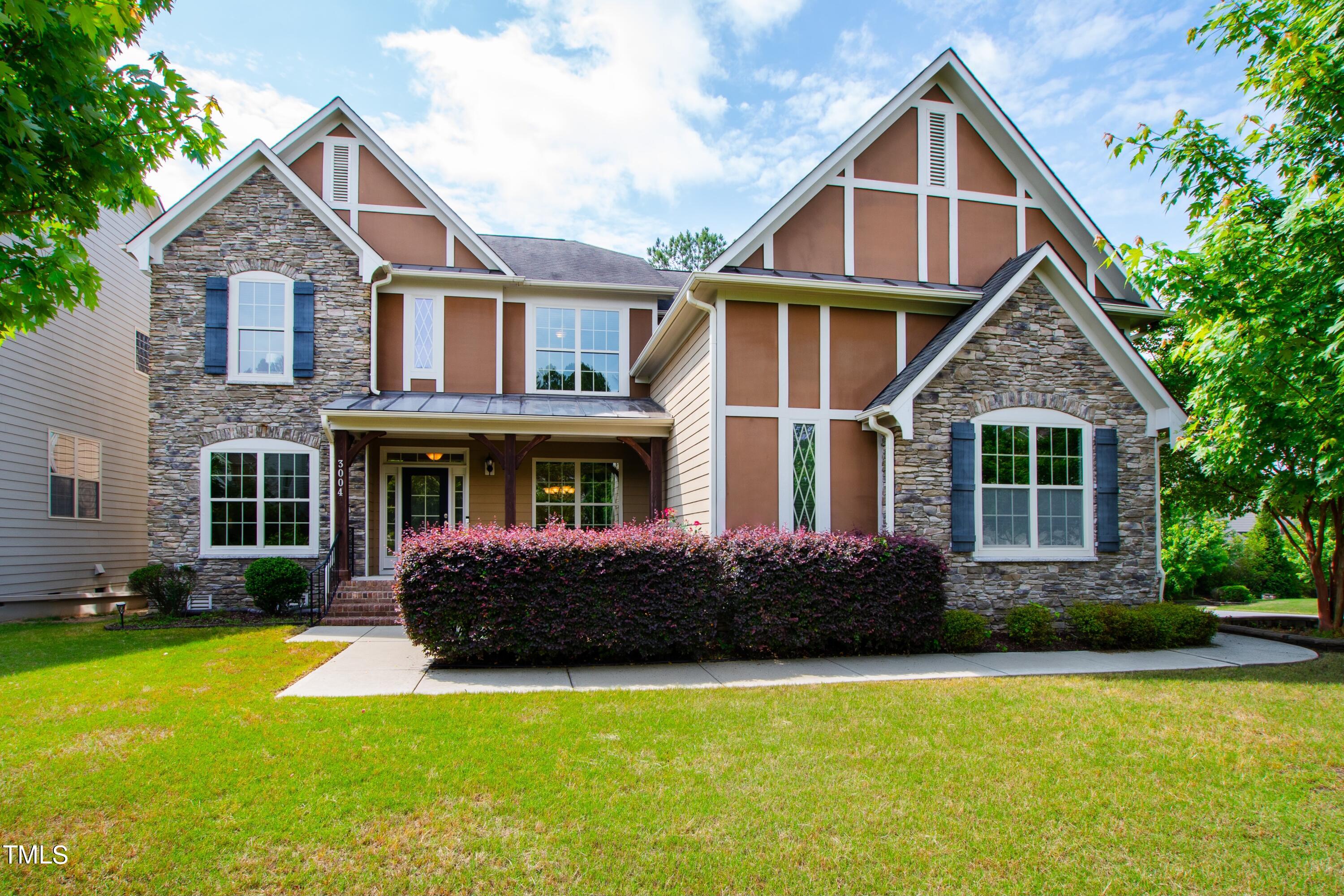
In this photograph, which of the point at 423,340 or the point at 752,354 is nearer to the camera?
the point at 752,354

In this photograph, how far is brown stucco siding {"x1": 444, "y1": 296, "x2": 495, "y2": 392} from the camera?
44.6 feet

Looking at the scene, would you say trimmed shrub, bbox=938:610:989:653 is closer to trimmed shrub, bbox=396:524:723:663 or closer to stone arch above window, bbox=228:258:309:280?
trimmed shrub, bbox=396:524:723:663

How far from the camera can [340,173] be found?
13656 millimetres

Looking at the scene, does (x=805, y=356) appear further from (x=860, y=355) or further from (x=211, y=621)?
(x=211, y=621)

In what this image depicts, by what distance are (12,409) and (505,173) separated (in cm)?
920

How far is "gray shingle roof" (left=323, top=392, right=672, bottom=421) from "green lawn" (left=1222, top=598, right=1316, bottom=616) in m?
13.0

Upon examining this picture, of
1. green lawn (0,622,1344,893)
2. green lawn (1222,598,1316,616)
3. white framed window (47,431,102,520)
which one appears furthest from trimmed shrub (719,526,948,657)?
white framed window (47,431,102,520)

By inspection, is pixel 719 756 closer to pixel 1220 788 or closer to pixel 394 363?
pixel 1220 788

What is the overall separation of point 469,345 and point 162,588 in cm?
643

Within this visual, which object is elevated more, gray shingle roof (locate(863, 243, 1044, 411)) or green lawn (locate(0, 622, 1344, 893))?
gray shingle roof (locate(863, 243, 1044, 411))

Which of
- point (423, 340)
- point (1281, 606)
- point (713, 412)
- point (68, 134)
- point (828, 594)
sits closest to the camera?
point (68, 134)

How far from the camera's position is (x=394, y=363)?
43.8 feet

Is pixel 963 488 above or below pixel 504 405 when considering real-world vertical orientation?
below

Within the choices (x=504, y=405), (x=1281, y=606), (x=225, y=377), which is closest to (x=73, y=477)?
(x=225, y=377)
